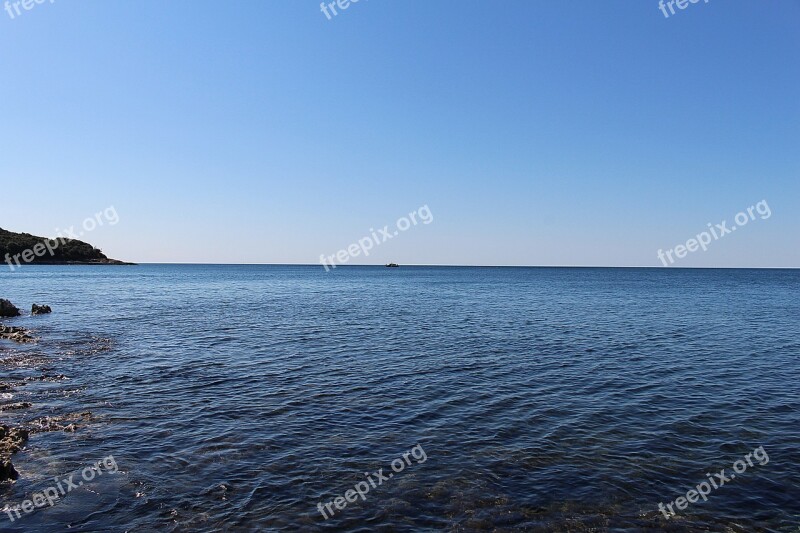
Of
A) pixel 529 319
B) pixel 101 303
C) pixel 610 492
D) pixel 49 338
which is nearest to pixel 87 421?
pixel 610 492

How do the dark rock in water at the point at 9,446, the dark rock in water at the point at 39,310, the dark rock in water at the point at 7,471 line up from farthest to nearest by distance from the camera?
the dark rock in water at the point at 39,310 < the dark rock in water at the point at 9,446 < the dark rock in water at the point at 7,471

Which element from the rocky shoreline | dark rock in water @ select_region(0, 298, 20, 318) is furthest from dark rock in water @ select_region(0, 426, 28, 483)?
dark rock in water @ select_region(0, 298, 20, 318)

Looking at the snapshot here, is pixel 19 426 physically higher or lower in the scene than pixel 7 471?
higher

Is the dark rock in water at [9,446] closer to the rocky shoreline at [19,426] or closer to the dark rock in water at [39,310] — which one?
the rocky shoreline at [19,426]

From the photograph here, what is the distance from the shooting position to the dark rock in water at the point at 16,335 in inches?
1397

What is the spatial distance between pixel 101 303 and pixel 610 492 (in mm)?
72950

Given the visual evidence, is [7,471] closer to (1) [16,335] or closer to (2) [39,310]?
(1) [16,335]

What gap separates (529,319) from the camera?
5488 centimetres

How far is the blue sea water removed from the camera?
1235cm

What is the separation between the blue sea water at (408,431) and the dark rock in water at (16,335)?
52.3 inches

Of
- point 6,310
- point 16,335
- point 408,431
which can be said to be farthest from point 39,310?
point 408,431

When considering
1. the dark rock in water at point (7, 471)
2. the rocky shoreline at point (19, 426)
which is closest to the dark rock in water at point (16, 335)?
the rocky shoreline at point (19, 426)

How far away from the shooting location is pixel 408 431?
1803 centimetres

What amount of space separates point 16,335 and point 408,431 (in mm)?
35159
